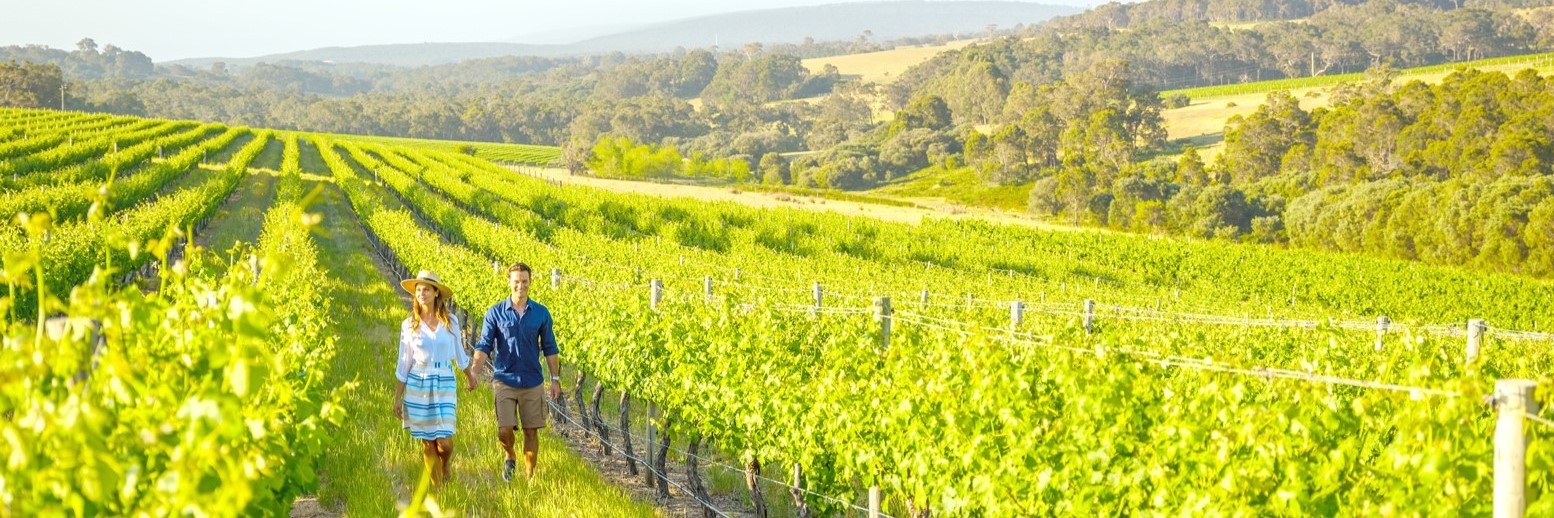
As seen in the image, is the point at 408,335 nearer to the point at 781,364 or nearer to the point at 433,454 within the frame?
the point at 433,454

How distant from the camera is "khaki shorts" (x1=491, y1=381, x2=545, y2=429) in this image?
786cm

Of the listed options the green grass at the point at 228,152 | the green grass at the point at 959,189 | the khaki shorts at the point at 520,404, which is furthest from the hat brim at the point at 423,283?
the green grass at the point at 959,189

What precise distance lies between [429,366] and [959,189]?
71671 mm

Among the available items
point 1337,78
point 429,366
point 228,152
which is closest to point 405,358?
point 429,366

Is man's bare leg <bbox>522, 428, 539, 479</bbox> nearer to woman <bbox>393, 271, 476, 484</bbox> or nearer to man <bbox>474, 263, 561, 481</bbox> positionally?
man <bbox>474, 263, 561, 481</bbox>

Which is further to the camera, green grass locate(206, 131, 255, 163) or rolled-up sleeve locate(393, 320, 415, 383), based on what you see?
green grass locate(206, 131, 255, 163)

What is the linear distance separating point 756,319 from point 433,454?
2.79 meters

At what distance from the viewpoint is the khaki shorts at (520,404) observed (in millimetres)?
7855

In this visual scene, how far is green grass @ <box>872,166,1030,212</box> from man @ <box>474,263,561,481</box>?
61296 mm

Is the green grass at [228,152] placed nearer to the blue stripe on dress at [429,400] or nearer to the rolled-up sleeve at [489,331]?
the rolled-up sleeve at [489,331]

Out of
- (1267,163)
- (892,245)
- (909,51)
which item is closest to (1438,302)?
(892,245)

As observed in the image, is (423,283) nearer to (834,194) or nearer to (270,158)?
(270,158)

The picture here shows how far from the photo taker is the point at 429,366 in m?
7.15

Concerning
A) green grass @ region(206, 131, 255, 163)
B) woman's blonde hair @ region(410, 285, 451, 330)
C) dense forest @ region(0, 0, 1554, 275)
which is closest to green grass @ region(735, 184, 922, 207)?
dense forest @ region(0, 0, 1554, 275)
